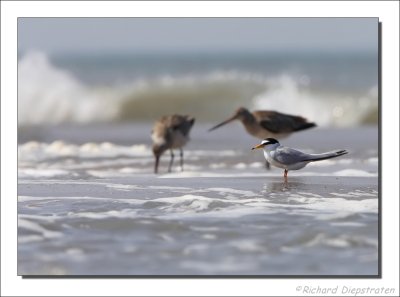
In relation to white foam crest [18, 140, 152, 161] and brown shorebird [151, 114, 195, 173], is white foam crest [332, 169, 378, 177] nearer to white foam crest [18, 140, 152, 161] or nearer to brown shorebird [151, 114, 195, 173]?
brown shorebird [151, 114, 195, 173]

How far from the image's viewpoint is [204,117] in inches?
422

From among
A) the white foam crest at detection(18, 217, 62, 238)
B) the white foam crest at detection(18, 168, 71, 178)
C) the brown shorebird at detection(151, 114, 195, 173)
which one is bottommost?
the white foam crest at detection(18, 217, 62, 238)

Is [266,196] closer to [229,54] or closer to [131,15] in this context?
[131,15]

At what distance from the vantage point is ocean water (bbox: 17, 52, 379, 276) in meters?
4.24

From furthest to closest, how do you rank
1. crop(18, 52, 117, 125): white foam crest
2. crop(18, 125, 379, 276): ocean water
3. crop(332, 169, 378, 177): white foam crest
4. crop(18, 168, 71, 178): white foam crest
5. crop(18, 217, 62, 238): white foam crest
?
crop(18, 52, 117, 125): white foam crest → crop(18, 168, 71, 178): white foam crest → crop(332, 169, 378, 177): white foam crest → crop(18, 217, 62, 238): white foam crest → crop(18, 125, 379, 276): ocean water

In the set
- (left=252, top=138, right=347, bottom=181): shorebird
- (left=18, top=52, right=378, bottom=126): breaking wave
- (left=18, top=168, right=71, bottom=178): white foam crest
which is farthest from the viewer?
(left=18, top=52, right=378, bottom=126): breaking wave

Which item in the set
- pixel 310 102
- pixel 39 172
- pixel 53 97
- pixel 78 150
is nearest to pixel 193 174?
pixel 39 172

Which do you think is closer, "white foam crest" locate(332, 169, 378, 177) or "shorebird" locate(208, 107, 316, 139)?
"white foam crest" locate(332, 169, 378, 177)

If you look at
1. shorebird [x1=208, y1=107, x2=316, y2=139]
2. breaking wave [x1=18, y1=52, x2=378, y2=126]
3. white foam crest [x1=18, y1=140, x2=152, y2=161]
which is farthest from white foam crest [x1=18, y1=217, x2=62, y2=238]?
breaking wave [x1=18, y1=52, x2=378, y2=126]

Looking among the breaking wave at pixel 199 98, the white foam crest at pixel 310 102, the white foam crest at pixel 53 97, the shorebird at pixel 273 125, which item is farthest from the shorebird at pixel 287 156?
the white foam crest at pixel 310 102

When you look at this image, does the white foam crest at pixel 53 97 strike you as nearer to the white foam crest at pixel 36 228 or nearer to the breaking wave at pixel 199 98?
the breaking wave at pixel 199 98

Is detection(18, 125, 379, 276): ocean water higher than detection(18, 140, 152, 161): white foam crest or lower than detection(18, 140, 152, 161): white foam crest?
lower

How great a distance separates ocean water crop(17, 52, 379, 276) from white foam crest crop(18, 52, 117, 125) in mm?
21

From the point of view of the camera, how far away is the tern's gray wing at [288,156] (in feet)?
18.9
